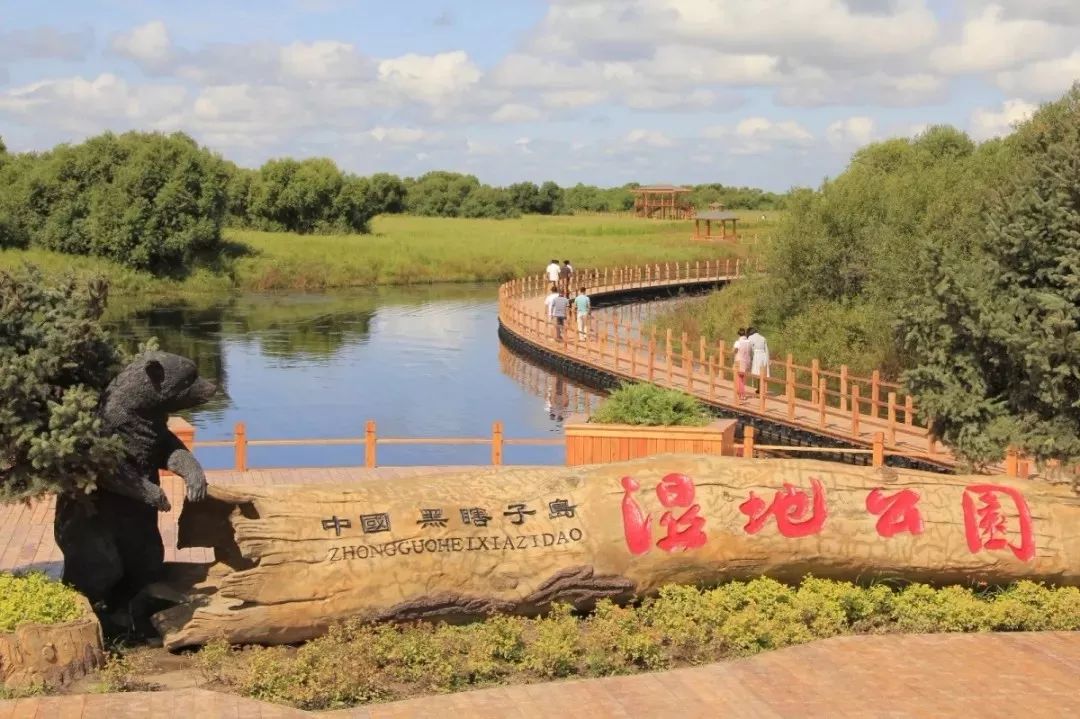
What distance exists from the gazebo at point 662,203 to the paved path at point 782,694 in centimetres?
8864

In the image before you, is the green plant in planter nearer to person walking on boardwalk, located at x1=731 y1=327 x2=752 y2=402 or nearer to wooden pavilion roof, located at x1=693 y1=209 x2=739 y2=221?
person walking on boardwalk, located at x1=731 y1=327 x2=752 y2=402

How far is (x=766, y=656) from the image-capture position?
375 inches

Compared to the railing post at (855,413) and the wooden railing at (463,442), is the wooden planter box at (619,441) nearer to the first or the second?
the wooden railing at (463,442)

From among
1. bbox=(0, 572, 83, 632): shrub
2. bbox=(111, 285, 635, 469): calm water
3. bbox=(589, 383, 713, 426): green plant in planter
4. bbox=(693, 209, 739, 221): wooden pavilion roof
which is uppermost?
bbox=(693, 209, 739, 221): wooden pavilion roof

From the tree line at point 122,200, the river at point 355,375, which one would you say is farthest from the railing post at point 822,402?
the tree line at point 122,200

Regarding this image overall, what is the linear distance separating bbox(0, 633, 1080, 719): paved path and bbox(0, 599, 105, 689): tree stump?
546mm

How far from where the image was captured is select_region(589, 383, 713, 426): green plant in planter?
13992 millimetres

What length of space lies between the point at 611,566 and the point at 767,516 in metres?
1.33

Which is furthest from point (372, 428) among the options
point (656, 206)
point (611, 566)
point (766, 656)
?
point (656, 206)

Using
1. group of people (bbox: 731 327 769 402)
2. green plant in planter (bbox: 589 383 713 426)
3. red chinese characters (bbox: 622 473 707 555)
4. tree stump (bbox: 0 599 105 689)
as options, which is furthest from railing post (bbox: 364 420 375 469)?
group of people (bbox: 731 327 769 402)

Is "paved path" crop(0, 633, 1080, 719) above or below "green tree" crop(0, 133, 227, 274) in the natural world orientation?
below

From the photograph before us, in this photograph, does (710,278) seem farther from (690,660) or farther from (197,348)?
(690,660)

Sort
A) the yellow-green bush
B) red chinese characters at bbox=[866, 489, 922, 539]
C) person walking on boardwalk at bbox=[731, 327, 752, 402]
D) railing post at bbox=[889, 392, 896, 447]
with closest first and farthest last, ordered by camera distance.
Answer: the yellow-green bush → red chinese characters at bbox=[866, 489, 922, 539] → railing post at bbox=[889, 392, 896, 447] → person walking on boardwalk at bbox=[731, 327, 752, 402]

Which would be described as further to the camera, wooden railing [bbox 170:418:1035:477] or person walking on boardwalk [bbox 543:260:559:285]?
person walking on boardwalk [bbox 543:260:559:285]
